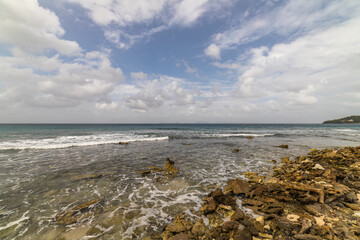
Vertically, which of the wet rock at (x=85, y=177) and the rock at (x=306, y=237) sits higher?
the rock at (x=306, y=237)

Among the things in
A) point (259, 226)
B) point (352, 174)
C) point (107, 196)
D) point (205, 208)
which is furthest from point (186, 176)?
point (352, 174)

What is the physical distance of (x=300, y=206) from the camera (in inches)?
228

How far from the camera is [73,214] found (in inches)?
225

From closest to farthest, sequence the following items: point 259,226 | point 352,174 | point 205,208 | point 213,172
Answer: point 259,226
point 205,208
point 352,174
point 213,172

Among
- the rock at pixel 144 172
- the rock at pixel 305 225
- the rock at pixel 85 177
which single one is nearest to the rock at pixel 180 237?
the rock at pixel 305 225

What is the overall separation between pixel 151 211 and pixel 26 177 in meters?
9.87

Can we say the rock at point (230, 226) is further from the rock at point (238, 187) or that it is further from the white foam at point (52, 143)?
the white foam at point (52, 143)

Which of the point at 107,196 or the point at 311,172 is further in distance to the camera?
the point at 311,172

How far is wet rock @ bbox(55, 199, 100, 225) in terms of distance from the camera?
5328 mm

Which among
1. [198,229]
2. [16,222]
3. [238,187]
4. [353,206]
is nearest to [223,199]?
[238,187]

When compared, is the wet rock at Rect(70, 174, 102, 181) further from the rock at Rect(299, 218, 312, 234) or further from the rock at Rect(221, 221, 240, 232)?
the rock at Rect(299, 218, 312, 234)

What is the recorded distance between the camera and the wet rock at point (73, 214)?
17.5 ft

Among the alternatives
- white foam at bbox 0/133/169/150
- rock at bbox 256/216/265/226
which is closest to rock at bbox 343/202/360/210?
rock at bbox 256/216/265/226

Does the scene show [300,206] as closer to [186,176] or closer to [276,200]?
[276,200]
